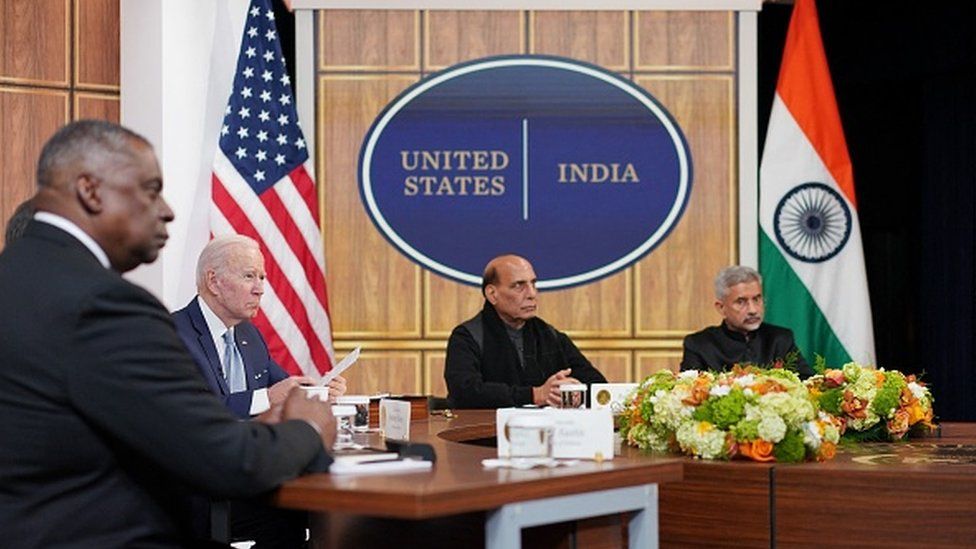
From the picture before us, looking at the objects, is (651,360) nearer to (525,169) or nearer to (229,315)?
(525,169)

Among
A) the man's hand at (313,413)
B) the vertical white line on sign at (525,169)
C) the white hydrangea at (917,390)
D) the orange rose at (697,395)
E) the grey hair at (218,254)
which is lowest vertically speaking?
the white hydrangea at (917,390)

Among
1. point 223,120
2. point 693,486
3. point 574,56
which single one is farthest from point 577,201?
point 693,486

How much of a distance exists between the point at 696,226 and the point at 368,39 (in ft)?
6.06

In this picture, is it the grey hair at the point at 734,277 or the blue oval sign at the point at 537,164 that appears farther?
the blue oval sign at the point at 537,164

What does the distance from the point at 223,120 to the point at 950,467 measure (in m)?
4.16

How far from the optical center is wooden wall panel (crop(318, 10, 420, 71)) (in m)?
6.99

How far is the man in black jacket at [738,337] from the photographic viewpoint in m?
6.07

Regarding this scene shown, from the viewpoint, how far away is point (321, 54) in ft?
23.0

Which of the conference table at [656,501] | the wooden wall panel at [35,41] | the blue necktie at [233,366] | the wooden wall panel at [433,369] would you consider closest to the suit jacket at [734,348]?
the wooden wall panel at [433,369]

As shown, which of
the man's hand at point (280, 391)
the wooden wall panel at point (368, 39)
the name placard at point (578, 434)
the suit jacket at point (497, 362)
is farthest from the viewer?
the wooden wall panel at point (368, 39)

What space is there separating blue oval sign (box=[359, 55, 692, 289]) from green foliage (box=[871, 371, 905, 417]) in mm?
2659

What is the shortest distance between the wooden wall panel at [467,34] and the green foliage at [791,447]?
12.3ft

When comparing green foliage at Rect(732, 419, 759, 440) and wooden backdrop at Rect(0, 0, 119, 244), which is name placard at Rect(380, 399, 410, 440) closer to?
green foliage at Rect(732, 419, 759, 440)

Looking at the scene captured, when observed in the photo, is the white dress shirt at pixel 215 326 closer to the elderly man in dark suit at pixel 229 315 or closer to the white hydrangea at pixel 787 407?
the elderly man in dark suit at pixel 229 315
